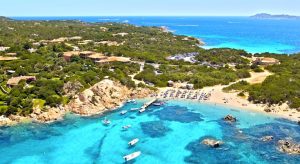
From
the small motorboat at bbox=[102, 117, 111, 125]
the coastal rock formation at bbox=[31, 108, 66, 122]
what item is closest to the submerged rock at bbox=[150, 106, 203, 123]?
the small motorboat at bbox=[102, 117, 111, 125]

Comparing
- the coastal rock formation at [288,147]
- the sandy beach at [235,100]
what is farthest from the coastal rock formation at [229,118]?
the coastal rock formation at [288,147]

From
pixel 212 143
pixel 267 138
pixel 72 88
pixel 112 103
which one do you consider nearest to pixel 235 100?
pixel 267 138

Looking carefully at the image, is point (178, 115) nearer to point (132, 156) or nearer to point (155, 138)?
point (155, 138)

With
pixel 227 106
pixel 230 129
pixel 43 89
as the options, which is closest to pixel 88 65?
pixel 43 89

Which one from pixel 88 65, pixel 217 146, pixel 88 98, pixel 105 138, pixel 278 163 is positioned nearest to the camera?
pixel 278 163

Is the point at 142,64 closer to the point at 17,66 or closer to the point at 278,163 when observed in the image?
the point at 17,66

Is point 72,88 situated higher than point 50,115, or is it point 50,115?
point 72,88

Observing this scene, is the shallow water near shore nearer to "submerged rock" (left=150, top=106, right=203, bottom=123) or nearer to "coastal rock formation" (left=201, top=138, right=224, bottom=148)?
"submerged rock" (left=150, top=106, right=203, bottom=123)
